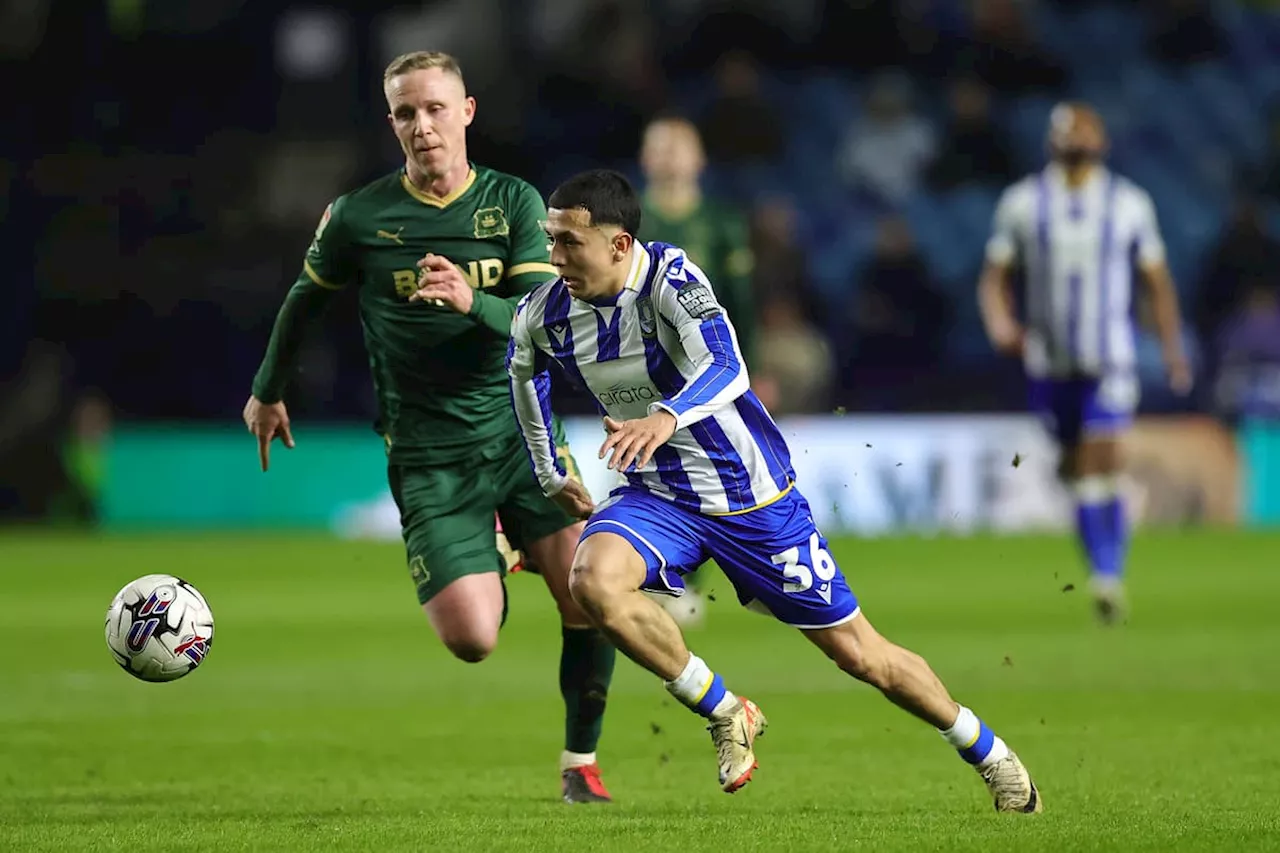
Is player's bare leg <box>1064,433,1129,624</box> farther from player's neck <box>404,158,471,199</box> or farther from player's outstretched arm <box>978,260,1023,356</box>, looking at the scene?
player's neck <box>404,158,471,199</box>

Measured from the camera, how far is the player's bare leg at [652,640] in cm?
584

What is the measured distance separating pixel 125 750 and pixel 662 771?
2151mm

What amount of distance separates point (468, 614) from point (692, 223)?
15.3ft

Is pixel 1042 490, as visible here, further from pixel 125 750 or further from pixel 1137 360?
pixel 125 750

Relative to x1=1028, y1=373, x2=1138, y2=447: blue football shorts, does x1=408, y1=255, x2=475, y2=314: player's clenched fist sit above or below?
above

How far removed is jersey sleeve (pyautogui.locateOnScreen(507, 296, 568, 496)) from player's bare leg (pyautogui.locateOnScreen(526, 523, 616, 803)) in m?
0.57

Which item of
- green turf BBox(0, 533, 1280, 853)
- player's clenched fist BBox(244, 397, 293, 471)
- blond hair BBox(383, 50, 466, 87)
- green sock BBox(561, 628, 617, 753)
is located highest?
blond hair BBox(383, 50, 466, 87)

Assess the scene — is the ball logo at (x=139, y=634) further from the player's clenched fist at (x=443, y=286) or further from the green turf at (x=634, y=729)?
the player's clenched fist at (x=443, y=286)

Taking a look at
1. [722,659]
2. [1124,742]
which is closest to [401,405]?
[1124,742]

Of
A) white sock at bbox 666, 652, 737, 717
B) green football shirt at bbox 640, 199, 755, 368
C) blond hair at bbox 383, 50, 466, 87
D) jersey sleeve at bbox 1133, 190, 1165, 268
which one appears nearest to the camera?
white sock at bbox 666, 652, 737, 717

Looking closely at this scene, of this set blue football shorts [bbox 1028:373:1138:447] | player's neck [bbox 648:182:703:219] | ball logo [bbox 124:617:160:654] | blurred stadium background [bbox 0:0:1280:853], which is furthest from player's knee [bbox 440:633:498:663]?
blue football shorts [bbox 1028:373:1138:447]

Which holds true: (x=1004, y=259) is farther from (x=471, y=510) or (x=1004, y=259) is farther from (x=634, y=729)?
(x=471, y=510)

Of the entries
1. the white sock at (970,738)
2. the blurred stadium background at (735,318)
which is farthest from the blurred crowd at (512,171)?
the white sock at (970,738)

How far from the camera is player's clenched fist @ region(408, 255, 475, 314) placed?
6336 millimetres
